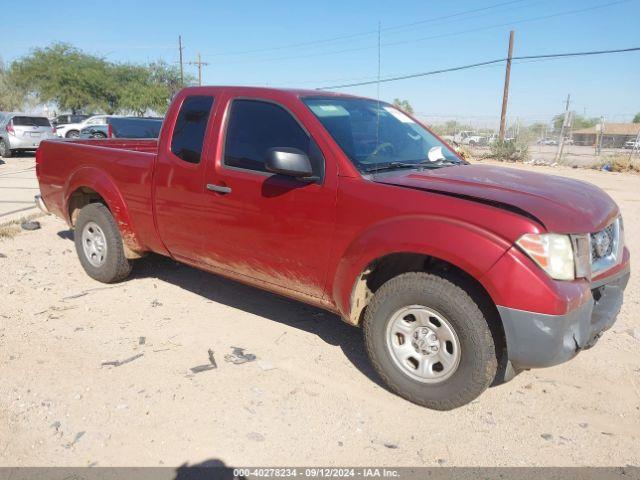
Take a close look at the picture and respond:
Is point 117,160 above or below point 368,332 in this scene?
above

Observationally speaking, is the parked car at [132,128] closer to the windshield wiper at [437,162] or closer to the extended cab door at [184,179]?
the extended cab door at [184,179]

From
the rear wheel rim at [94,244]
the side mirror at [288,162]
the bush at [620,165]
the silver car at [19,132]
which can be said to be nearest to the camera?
the side mirror at [288,162]

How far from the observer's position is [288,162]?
3121mm

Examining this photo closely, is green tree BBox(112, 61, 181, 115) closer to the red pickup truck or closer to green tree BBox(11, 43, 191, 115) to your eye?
green tree BBox(11, 43, 191, 115)

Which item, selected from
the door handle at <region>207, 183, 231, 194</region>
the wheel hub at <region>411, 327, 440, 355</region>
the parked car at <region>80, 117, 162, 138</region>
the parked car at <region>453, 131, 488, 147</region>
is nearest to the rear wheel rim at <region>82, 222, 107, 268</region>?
the door handle at <region>207, 183, 231, 194</region>

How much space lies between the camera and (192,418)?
118 inches

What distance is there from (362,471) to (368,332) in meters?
0.87

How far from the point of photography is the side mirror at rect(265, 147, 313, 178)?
10.2ft

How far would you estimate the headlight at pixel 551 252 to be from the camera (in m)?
2.59

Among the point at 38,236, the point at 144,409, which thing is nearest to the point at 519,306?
the point at 144,409

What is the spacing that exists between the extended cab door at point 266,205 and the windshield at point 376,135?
0.66ft

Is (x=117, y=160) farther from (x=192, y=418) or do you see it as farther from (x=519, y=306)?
(x=519, y=306)

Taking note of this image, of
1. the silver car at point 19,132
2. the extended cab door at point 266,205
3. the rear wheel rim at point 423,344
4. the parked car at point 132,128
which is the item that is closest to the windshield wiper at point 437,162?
the extended cab door at point 266,205

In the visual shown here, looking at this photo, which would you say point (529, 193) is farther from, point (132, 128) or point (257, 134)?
point (132, 128)
